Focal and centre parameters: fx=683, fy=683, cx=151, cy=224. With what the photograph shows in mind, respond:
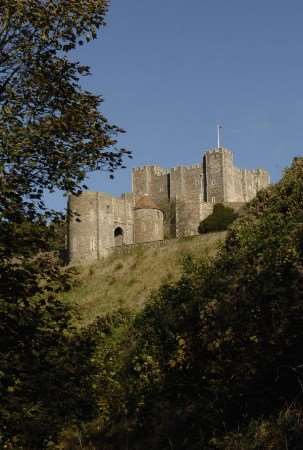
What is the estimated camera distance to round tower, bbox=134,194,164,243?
62562 mm

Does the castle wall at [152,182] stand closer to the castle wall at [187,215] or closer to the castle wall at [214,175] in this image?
the castle wall at [214,175]

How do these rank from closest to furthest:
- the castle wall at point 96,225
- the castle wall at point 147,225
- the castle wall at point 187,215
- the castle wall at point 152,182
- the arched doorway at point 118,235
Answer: the castle wall at point 96,225 < the arched doorway at point 118,235 < the castle wall at point 147,225 < the castle wall at point 187,215 < the castle wall at point 152,182

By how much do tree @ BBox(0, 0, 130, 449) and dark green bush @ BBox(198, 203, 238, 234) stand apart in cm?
A: 4892

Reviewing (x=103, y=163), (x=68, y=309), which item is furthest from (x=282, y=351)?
(x=103, y=163)

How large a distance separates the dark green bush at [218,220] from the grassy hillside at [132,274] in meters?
25.4

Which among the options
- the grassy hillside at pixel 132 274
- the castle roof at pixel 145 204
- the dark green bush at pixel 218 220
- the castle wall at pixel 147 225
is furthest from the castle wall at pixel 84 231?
the grassy hillside at pixel 132 274

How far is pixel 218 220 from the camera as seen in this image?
62.4 metres

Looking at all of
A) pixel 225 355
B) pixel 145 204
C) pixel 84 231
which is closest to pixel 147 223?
pixel 145 204

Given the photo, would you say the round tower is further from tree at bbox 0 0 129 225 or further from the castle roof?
tree at bbox 0 0 129 225

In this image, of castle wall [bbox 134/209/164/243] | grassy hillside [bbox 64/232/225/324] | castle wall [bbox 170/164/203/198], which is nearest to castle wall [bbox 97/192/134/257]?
castle wall [bbox 134/209/164/243]

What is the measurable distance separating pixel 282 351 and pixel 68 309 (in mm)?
3194

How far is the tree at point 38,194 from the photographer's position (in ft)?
28.4

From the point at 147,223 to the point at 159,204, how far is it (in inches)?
423

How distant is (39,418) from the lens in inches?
329
